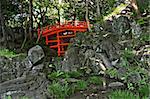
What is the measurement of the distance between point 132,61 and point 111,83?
2.76 ft

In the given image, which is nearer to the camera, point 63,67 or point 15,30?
point 63,67

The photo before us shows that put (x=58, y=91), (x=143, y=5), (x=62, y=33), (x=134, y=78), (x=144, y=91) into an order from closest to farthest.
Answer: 1. (x=144, y=91)
2. (x=58, y=91)
3. (x=134, y=78)
4. (x=143, y=5)
5. (x=62, y=33)

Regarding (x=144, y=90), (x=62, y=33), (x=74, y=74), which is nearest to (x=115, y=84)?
(x=144, y=90)

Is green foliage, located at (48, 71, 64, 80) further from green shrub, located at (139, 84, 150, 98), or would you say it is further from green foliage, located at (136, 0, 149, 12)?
green foliage, located at (136, 0, 149, 12)

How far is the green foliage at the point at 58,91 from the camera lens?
6.91 meters

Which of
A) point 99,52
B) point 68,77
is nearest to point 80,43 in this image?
point 99,52

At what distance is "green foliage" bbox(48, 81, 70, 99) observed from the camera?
6914mm

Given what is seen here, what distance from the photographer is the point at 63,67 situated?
8805mm

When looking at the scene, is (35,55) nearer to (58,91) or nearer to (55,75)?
(55,75)

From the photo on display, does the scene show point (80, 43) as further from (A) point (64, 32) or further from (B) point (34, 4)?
(B) point (34, 4)

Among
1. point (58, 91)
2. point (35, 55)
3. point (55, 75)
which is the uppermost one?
point (35, 55)

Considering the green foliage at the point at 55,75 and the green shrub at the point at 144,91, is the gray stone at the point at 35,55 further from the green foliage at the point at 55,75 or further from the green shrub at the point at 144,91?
the green shrub at the point at 144,91

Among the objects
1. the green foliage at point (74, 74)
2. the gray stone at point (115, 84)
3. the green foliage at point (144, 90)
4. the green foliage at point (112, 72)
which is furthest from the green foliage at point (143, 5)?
the green foliage at point (144, 90)

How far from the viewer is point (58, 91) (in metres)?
6.96
